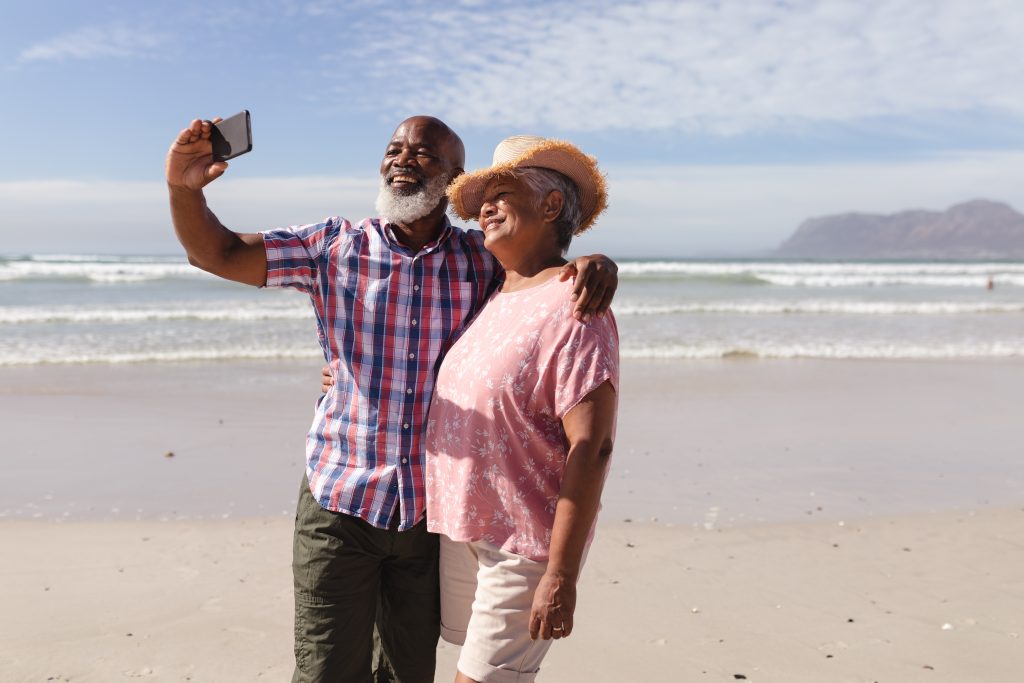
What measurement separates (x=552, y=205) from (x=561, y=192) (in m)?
0.04

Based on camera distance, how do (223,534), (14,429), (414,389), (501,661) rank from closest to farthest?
(501,661)
(414,389)
(223,534)
(14,429)

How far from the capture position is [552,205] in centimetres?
231

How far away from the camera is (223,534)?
506cm

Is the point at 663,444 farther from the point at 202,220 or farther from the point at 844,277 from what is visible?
the point at 844,277

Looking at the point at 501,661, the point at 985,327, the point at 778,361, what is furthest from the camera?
the point at 985,327

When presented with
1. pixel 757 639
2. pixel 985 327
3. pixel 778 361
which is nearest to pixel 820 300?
pixel 985 327

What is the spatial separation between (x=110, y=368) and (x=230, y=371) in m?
1.73

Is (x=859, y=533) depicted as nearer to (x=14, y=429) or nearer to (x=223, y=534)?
(x=223, y=534)

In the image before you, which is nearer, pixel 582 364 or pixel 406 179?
pixel 582 364

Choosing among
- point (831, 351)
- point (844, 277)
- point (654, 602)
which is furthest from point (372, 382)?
point (844, 277)

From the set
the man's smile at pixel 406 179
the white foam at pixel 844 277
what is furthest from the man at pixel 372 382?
the white foam at pixel 844 277

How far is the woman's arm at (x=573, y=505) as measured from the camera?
2.02m

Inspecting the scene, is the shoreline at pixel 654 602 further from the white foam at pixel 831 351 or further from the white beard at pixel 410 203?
the white foam at pixel 831 351

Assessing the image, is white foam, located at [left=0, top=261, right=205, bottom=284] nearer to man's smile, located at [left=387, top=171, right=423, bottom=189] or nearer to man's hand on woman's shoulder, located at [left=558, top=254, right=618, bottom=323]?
man's smile, located at [left=387, top=171, right=423, bottom=189]
